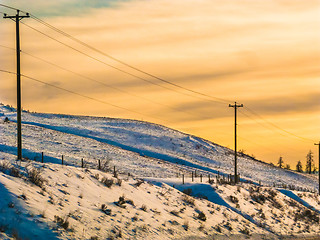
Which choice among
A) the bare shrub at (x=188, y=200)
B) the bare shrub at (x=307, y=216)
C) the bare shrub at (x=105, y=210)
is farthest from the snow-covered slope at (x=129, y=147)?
the bare shrub at (x=105, y=210)

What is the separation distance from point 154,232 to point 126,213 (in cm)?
216

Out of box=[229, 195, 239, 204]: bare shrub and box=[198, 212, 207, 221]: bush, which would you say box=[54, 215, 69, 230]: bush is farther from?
box=[229, 195, 239, 204]: bare shrub

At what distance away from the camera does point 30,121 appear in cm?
10400

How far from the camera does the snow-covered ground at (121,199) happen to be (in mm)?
24672

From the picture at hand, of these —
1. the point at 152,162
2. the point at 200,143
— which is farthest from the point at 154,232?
the point at 200,143

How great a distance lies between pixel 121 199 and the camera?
32.1 meters

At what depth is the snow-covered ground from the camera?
24672 millimetres

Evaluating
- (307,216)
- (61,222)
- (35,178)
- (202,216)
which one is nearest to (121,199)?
(35,178)

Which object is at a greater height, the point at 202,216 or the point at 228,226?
the point at 202,216

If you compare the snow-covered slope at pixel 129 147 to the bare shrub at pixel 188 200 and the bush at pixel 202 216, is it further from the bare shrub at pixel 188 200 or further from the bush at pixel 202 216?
the bush at pixel 202 216

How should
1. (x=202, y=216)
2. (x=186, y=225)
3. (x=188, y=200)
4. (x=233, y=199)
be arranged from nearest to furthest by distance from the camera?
(x=186, y=225)
(x=202, y=216)
(x=188, y=200)
(x=233, y=199)

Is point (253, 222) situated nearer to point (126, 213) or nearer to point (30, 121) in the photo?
point (126, 213)

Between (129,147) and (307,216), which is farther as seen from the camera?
(129,147)

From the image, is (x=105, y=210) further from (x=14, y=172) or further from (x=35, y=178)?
(x=14, y=172)
